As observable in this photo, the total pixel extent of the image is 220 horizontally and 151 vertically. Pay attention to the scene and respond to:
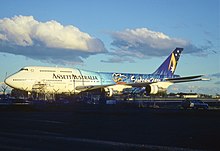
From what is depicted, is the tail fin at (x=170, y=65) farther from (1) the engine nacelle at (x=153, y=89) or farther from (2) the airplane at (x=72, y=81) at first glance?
(1) the engine nacelle at (x=153, y=89)

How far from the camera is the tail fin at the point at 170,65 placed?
255 ft

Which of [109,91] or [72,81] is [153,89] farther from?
[72,81]

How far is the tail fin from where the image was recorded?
7784 centimetres

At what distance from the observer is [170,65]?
78875 millimetres

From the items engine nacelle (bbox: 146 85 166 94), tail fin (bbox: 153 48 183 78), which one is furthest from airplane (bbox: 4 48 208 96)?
tail fin (bbox: 153 48 183 78)

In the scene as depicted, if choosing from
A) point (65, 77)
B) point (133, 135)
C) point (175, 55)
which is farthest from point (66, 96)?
point (133, 135)

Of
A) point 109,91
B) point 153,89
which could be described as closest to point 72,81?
point 109,91

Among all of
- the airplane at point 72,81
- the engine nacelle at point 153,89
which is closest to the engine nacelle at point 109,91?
the airplane at point 72,81

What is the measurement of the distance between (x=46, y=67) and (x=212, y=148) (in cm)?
4768

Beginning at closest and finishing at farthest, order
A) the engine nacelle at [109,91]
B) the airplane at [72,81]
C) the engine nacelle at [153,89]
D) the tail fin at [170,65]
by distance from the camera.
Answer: the airplane at [72,81]
the engine nacelle at [153,89]
the engine nacelle at [109,91]
the tail fin at [170,65]

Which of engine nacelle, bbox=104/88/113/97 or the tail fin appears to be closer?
engine nacelle, bbox=104/88/113/97

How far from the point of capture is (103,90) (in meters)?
59.3

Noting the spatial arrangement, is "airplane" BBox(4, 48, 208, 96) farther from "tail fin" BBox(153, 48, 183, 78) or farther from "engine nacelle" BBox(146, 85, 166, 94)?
"tail fin" BBox(153, 48, 183, 78)

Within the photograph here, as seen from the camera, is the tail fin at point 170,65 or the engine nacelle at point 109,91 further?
the tail fin at point 170,65
